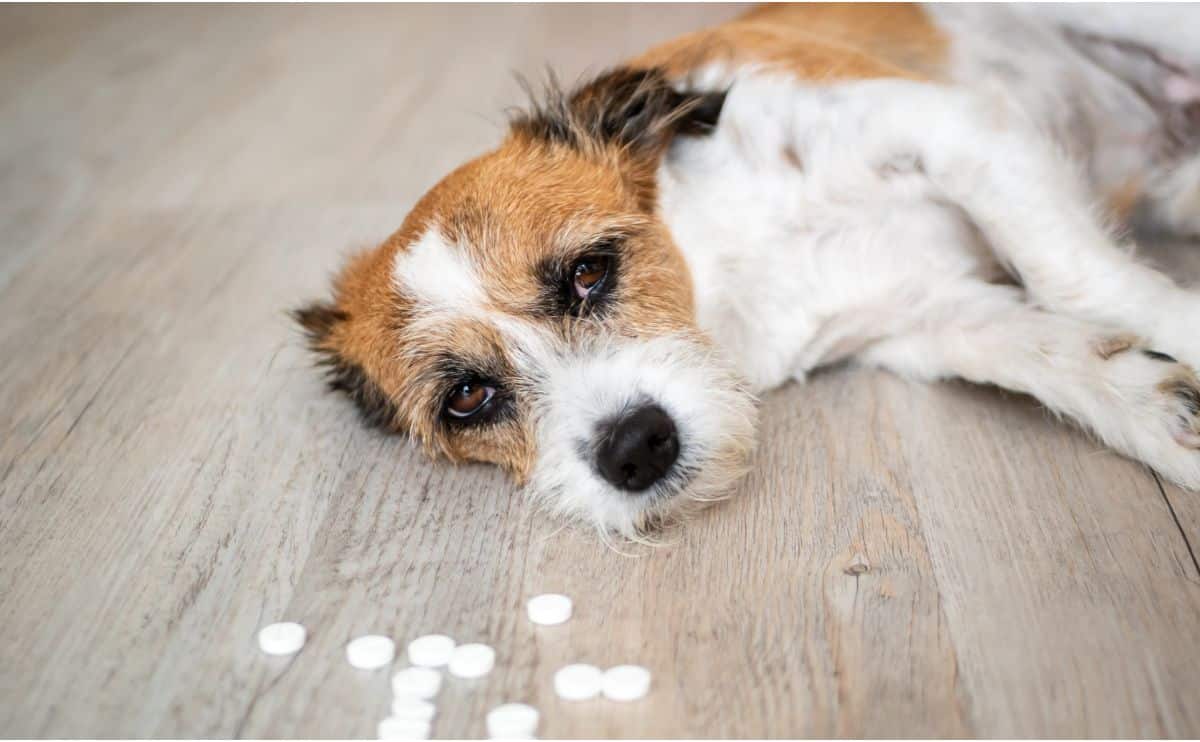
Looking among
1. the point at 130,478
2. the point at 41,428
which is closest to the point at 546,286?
the point at 130,478

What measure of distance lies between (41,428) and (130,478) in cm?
37

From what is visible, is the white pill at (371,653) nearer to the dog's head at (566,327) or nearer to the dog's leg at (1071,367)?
the dog's head at (566,327)

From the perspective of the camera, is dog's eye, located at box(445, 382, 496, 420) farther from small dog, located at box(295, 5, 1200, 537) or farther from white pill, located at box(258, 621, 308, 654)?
white pill, located at box(258, 621, 308, 654)

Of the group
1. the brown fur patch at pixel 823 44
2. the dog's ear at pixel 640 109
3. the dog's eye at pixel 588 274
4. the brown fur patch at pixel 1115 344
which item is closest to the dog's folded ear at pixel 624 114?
the dog's ear at pixel 640 109

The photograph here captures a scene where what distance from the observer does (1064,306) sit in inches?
83.7

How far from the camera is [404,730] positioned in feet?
5.04

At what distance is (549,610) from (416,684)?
238mm

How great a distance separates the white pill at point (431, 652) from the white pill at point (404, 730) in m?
0.13

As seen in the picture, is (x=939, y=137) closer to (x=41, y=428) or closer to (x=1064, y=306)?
(x=1064, y=306)

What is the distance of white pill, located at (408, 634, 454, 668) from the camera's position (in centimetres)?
167

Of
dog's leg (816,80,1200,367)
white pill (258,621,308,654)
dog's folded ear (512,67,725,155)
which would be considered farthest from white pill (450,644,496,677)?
dog's leg (816,80,1200,367)

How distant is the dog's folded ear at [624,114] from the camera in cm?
220

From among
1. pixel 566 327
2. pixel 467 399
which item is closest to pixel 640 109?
pixel 566 327

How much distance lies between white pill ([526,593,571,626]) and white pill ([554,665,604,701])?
13cm
